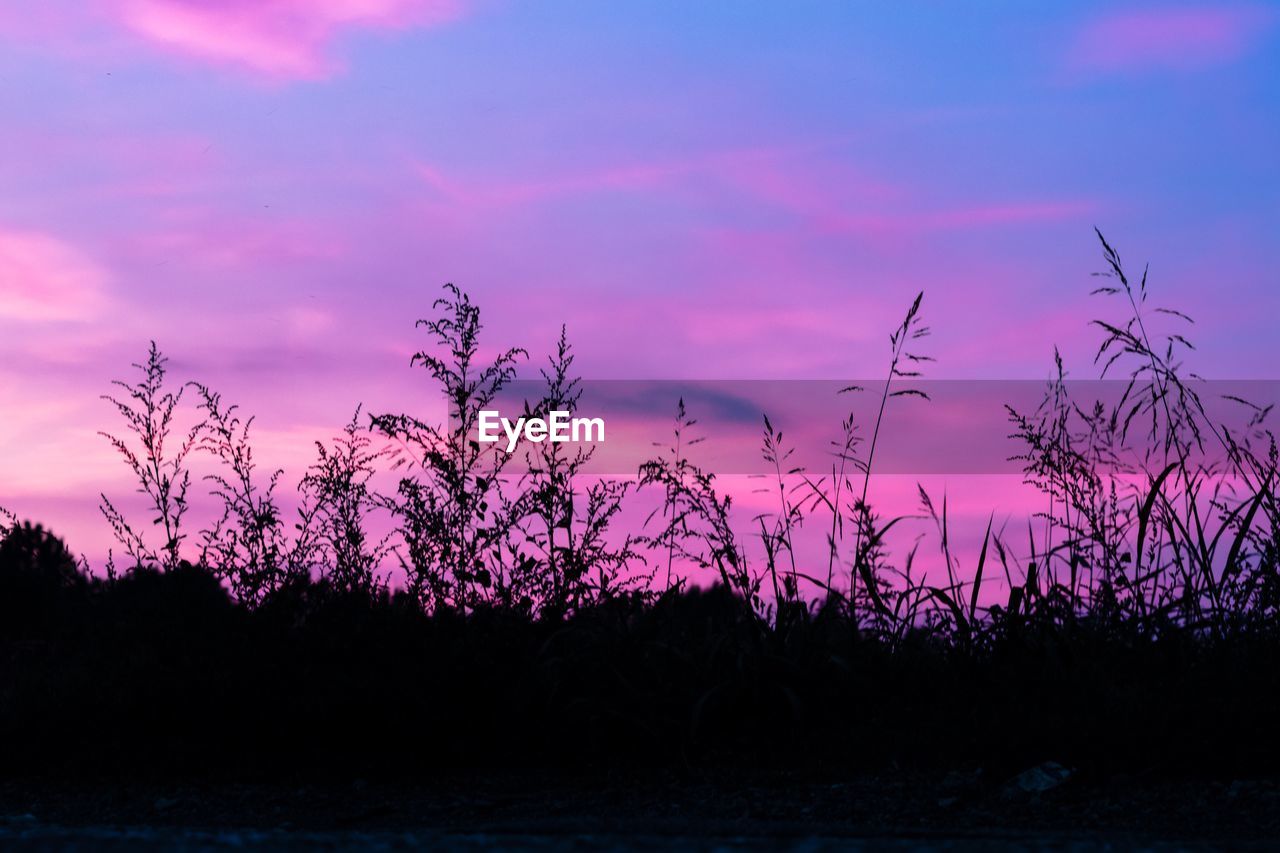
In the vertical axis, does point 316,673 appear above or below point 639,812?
above

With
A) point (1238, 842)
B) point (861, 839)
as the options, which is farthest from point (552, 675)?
point (1238, 842)

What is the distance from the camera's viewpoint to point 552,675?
6.21 m

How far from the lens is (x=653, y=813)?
16.8 ft

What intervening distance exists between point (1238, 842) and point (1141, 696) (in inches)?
75.6

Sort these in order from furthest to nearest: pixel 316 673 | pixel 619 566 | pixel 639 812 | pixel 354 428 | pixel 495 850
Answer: pixel 354 428
pixel 619 566
pixel 316 673
pixel 639 812
pixel 495 850

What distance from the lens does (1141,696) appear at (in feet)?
19.3

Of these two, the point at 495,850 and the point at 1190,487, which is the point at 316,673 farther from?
the point at 1190,487

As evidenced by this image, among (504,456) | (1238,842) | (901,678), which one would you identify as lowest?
(1238,842)

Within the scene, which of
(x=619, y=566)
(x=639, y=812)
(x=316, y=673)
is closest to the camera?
(x=639, y=812)

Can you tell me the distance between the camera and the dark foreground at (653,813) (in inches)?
148

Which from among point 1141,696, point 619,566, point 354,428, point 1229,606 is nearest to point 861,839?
point 1141,696

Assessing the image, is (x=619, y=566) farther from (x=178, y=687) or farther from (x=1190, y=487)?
(x=1190, y=487)

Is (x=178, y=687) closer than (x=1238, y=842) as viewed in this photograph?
No

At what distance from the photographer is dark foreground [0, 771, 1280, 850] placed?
12.3 ft
